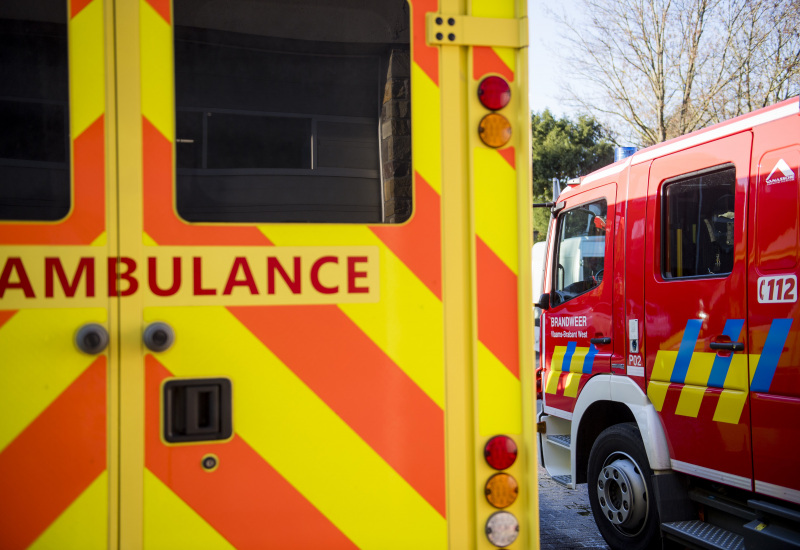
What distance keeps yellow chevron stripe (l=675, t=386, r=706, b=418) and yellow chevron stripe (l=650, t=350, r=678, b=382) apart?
16 centimetres

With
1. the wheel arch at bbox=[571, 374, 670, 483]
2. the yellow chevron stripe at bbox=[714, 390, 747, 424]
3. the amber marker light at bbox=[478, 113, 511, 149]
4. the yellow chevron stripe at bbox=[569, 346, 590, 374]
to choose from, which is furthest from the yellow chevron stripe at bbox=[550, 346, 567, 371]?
the amber marker light at bbox=[478, 113, 511, 149]

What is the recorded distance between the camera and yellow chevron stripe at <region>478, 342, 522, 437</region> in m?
2.10

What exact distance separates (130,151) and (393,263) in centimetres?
75

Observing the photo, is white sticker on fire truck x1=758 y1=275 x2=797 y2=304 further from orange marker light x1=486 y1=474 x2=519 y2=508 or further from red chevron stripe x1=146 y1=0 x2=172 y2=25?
red chevron stripe x1=146 y1=0 x2=172 y2=25

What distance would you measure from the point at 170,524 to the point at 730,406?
324 centimetres

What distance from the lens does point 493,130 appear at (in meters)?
2.14

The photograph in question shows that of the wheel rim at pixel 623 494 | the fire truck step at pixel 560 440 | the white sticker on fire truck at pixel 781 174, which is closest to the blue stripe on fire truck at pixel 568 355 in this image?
the fire truck step at pixel 560 440

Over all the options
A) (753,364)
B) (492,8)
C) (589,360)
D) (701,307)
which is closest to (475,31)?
(492,8)

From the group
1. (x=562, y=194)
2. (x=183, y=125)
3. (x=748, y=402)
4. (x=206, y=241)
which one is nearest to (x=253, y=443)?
(x=206, y=241)

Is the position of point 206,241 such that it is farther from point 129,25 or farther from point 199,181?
point 129,25

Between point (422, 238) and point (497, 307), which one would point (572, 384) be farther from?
point (422, 238)

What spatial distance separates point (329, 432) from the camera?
199cm

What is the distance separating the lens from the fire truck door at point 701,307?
4.04 metres

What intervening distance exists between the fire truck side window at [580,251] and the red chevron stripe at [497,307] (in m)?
3.40
